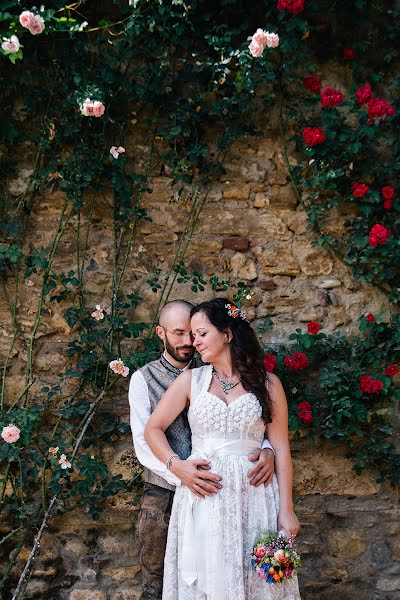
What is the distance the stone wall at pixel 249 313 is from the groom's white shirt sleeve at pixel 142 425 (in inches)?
28.8

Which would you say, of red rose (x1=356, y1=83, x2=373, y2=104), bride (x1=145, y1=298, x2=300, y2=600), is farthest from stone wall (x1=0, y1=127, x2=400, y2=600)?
bride (x1=145, y1=298, x2=300, y2=600)

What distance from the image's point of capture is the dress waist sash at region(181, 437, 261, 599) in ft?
8.80

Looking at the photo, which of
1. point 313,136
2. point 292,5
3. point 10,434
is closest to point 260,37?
point 292,5

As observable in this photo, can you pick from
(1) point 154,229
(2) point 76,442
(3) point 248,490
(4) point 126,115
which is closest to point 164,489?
(3) point 248,490

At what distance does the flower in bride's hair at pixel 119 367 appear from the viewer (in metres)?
3.56

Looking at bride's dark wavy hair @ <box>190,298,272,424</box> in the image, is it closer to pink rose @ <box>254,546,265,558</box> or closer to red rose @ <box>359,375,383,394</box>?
pink rose @ <box>254,546,265,558</box>

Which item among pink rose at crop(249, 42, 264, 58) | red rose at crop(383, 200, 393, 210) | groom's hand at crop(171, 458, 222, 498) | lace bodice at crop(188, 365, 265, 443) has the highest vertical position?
pink rose at crop(249, 42, 264, 58)

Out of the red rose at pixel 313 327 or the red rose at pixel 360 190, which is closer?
the red rose at pixel 313 327

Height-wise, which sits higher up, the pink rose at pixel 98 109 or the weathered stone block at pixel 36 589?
the pink rose at pixel 98 109

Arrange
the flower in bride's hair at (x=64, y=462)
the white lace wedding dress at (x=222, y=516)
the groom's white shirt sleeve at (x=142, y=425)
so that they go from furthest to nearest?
the flower in bride's hair at (x=64, y=462), the groom's white shirt sleeve at (x=142, y=425), the white lace wedding dress at (x=222, y=516)

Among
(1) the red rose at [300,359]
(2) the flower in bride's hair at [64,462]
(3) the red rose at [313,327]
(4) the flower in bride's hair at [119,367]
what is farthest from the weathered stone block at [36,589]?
(3) the red rose at [313,327]

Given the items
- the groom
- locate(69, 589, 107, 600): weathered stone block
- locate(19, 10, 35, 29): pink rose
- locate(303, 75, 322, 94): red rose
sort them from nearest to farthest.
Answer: the groom < locate(19, 10, 35, 29): pink rose < locate(69, 589, 107, 600): weathered stone block < locate(303, 75, 322, 94): red rose

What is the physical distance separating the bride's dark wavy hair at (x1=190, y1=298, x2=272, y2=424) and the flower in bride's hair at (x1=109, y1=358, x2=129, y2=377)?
0.73 m

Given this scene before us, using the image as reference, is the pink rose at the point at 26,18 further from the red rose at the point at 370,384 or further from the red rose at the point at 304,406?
the red rose at the point at 370,384
